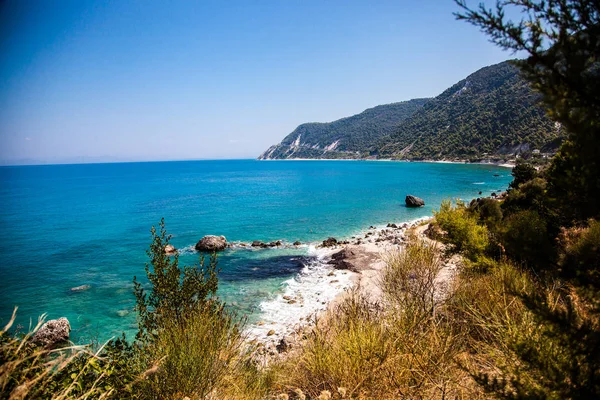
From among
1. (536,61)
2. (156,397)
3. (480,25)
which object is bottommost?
(156,397)

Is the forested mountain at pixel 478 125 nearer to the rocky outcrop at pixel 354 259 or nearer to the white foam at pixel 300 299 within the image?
the rocky outcrop at pixel 354 259

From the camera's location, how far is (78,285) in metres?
22.6

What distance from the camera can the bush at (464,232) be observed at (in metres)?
15.0

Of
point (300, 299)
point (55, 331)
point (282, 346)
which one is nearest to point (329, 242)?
point (300, 299)

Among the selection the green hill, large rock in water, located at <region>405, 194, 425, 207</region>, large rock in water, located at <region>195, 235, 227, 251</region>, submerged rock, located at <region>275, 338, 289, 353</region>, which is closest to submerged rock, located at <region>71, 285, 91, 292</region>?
large rock in water, located at <region>195, 235, 227, 251</region>

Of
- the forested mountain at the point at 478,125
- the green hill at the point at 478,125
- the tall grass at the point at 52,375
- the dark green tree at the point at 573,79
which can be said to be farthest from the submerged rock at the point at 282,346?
the green hill at the point at 478,125

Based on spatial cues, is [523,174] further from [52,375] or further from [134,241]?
[134,241]

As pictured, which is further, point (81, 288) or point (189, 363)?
point (81, 288)

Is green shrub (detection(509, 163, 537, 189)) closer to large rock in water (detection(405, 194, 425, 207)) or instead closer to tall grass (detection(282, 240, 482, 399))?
large rock in water (detection(405, 194, 425, 207))

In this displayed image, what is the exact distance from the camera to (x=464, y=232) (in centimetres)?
1725

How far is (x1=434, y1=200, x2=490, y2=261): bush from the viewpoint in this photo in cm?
1500

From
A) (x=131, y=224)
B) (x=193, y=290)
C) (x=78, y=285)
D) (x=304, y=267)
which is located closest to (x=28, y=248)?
(x=131, y=224)

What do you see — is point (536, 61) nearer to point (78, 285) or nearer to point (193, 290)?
point (193, 290)

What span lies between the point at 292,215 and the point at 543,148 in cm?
9145
